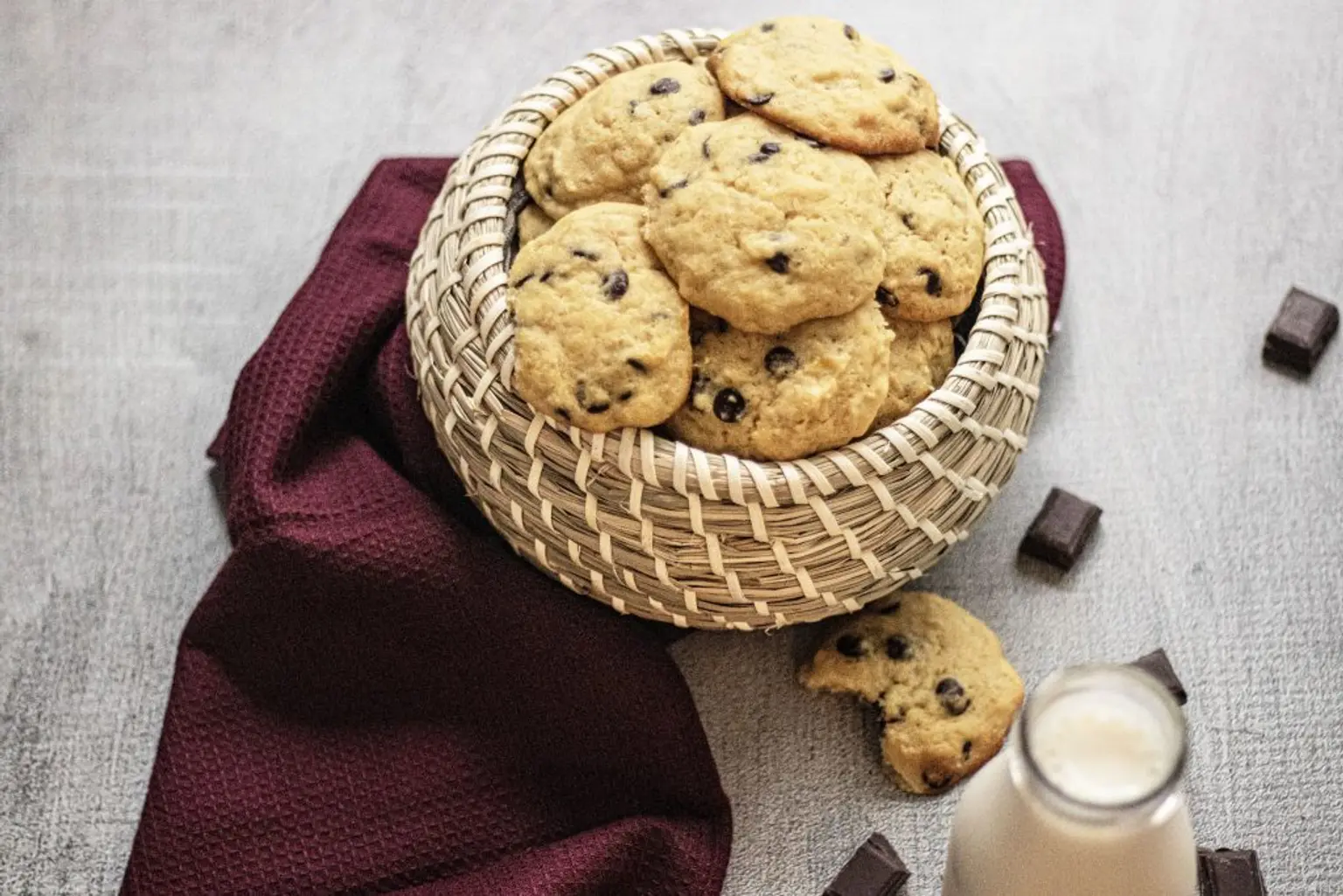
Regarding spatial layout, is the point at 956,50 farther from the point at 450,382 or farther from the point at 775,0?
the point at 450,382

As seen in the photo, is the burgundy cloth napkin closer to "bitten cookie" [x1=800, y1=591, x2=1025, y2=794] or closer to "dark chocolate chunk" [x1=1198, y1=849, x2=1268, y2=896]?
"bitten cookie" [x1=800, y1=591, x2=1025, y2=794]

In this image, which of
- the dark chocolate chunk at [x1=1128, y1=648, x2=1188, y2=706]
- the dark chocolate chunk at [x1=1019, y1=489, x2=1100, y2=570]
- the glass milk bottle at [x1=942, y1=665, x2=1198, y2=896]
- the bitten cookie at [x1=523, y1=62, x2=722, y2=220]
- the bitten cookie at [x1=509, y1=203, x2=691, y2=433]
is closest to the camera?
the glass milk bottle at [x1=942, y1=665, x2=1198, y2=896]

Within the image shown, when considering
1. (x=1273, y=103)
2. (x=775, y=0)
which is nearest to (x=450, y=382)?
(x=775, y=0)

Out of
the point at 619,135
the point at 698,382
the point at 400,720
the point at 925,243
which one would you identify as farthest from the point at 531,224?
the point at 400,720

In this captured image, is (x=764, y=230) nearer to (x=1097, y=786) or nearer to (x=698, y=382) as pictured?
(x=698, y=382)

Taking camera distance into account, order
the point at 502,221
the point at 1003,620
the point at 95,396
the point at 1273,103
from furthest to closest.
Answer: the point at 1273,103 < the point at 95,396 < the point at 1003,620 < the point at 502,221

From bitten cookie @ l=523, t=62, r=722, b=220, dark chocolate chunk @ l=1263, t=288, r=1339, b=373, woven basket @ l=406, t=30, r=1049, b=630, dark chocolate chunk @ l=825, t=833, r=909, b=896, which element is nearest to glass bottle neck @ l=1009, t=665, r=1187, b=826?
woven basket @ l=406, t=30, r=1049, b=630
